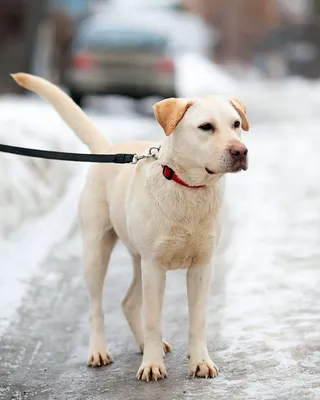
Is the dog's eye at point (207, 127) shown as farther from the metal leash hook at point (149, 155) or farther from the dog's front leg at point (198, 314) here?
the dog's front leg at point (198, 314)

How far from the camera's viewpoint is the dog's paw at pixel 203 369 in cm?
483

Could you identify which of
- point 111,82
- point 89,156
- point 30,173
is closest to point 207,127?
point 89,156

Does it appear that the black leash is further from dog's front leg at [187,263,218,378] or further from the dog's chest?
dog's front leg at [187,263,218,378]

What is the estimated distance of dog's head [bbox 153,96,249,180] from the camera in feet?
14.4

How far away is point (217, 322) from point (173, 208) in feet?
4.81

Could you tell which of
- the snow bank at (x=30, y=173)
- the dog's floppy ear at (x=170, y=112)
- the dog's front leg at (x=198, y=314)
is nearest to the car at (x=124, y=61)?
the snow bank at (x=30, y=173)

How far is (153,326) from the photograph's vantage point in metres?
4.87

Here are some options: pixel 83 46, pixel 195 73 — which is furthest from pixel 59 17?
pixel 83 46

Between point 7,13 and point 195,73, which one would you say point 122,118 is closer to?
point 7,13

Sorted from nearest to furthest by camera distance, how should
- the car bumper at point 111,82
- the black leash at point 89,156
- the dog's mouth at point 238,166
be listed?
the dog's mouth at point 238,166 < the black leash at point 89,156 < the car bumper at point 111,82

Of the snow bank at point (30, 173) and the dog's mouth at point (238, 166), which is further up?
the snow bank at point (30, 173)

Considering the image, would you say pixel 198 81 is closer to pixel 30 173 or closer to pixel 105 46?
pixel 105 46

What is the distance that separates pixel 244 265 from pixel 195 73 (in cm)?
2494

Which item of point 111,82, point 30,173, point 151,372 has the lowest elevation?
point 151,372
